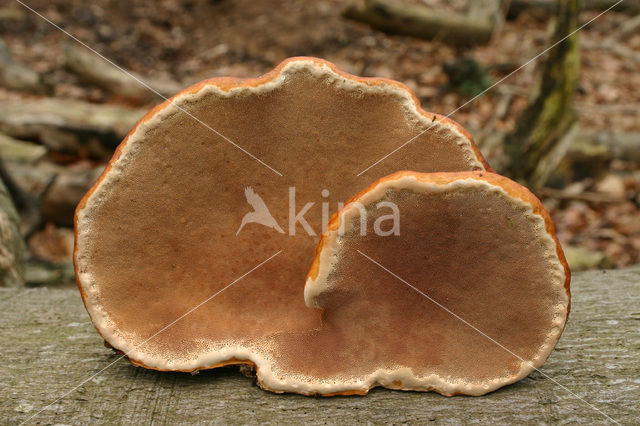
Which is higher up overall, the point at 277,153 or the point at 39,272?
the point at 277,153

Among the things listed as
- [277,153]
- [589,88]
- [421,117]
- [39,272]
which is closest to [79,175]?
[39,272]

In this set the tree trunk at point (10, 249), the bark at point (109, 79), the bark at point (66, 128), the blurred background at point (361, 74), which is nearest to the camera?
the tree trunk at point (10, 249)

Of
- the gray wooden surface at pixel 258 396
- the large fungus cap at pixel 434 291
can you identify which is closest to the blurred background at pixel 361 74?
the gray wooden surface at pixel 258 396

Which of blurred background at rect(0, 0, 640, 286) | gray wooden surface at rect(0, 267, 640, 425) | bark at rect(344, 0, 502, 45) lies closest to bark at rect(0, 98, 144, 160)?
blurred background at rect(0, 0, 640, 286)

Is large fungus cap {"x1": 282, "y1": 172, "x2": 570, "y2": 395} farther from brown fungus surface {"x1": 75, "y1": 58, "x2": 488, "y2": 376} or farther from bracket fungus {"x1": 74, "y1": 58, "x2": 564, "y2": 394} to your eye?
brown fungus surface {"x1": 75, "y1": 58, "x2": 488, "y2": 376}

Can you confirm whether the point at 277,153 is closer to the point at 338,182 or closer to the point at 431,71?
the point at 338,182

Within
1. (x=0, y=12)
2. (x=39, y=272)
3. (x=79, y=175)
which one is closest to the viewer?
(x=39, y=272)

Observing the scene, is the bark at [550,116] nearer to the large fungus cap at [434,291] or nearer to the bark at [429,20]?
the large fungus cap at [434,291]
